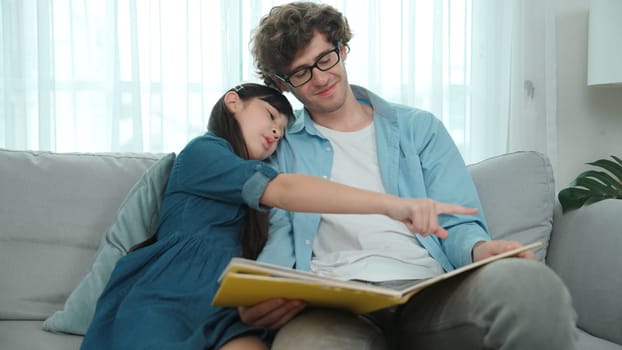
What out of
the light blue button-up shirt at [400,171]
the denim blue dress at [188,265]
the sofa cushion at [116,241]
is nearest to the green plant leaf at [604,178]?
the light blue button-up shirt at [400,171]

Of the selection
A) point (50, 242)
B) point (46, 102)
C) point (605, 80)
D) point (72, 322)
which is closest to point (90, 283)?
point (72, 322)

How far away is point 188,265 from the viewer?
143 cm

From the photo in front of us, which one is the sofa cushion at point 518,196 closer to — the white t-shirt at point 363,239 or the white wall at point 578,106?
the white t-shirt at point 363,239

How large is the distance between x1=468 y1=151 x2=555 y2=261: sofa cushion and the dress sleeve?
67 centimetres

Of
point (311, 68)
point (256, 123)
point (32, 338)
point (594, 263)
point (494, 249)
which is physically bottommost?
point (32, 338)

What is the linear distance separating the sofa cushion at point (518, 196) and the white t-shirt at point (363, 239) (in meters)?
0.36

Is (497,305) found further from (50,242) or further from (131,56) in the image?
(131,56)

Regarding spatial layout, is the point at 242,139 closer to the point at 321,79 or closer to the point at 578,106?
the point at 321,79

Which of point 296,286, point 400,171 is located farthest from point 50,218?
point 296,286

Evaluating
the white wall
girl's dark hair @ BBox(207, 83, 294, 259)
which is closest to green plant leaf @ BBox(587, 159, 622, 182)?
the white wall

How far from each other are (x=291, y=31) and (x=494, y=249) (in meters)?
0.68

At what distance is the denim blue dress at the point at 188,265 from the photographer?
52.2 inches

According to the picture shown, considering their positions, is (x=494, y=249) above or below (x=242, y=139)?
below

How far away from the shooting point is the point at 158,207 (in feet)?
5.86
